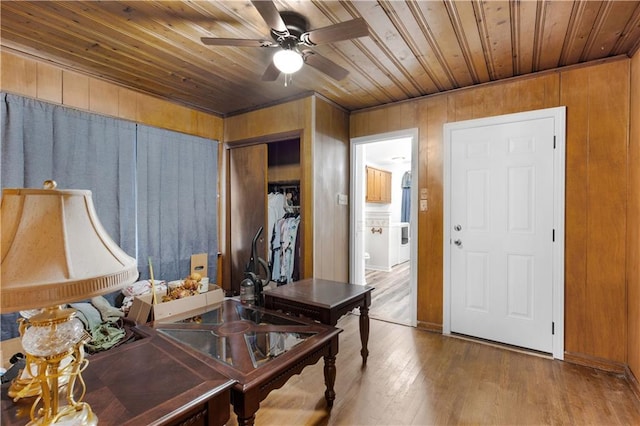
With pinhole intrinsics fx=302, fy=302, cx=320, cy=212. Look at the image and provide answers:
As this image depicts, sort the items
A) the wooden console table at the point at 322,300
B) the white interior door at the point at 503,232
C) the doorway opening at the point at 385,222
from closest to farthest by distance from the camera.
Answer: the wooden console table at the point at 322,300 < the white interior door at the point at 503,232 < the doorway opening at the point at 385,222

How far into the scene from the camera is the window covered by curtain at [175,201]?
306 centimetres

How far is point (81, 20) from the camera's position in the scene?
6.44 feet

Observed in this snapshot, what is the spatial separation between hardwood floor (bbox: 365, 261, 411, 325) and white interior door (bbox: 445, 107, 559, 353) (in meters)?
0.69

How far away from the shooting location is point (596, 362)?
7.89 feet

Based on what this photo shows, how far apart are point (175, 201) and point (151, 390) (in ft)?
8.41

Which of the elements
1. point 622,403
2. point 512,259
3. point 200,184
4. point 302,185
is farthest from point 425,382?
point 200,184

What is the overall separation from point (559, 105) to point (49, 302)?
11.3 ft

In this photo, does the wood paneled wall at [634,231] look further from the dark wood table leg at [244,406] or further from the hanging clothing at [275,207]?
the hanging clothing at [275,207]

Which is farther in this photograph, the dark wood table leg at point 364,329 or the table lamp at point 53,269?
the dark wood table leg at point 364,329

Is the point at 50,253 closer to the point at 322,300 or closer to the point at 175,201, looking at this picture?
the point at 322,300

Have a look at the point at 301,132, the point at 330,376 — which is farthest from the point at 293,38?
the point at 330,376

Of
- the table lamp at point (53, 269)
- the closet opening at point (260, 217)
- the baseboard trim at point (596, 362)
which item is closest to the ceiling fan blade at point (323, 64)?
the closet opening at point (260, 217)

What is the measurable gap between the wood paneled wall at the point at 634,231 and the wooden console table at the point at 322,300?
73.2 inches

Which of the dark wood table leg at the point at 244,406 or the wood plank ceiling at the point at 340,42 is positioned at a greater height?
the wood plank ceiling at the point at 340,42
